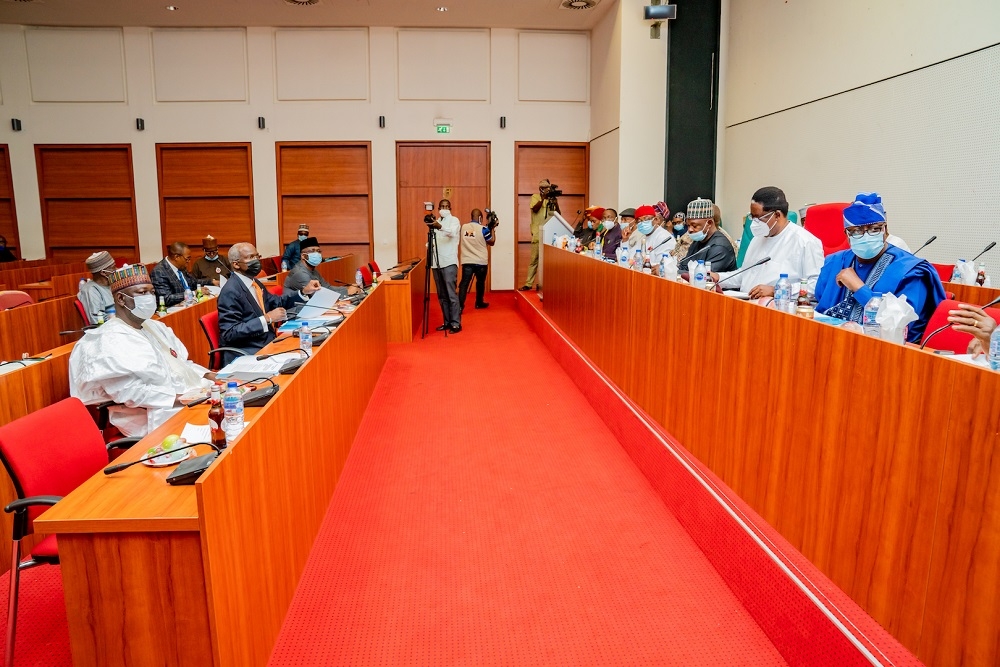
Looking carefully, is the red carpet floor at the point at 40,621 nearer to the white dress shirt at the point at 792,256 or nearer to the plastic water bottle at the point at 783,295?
the plastic water bottle at the point at 783,295

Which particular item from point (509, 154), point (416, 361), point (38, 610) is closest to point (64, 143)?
point (509, 154)

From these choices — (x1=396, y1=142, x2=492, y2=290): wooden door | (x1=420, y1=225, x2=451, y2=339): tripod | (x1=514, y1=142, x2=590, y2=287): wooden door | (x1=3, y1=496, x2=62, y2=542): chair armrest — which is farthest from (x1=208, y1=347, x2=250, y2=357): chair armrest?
(x1=514, y1=142, x2=590, y2=287): wooden door

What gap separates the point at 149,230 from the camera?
9.49 m

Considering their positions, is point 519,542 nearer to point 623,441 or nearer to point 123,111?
point 623,441

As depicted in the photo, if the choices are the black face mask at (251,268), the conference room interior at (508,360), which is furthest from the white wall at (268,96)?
the black face mask at (251,268)

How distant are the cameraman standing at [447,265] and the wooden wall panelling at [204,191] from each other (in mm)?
3830

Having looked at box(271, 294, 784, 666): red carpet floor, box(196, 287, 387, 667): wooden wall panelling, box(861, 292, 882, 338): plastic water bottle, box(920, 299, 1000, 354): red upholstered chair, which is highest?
box(861, 292, 882, 338): plastic water bottle

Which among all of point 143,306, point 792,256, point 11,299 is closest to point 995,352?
point 792,256

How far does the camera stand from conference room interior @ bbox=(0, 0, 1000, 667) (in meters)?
1.65

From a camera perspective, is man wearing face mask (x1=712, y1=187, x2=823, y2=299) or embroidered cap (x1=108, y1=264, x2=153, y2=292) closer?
embroidered cap (x1=108, y1=264, x2=153, y2=292)

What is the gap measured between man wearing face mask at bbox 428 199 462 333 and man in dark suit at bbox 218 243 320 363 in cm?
303

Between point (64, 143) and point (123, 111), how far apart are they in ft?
3.14

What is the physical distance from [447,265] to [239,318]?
3368mm

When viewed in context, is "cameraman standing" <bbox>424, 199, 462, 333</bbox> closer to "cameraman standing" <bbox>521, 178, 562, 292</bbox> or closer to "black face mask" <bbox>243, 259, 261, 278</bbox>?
"cameraman standing" <bbox>521, 178, 562, 292</bbox>
